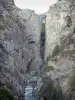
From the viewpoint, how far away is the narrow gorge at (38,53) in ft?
228

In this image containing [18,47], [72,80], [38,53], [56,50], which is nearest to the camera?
[72,80]

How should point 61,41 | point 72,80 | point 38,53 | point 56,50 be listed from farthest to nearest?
point 38,53 < point 61,41 < point 56,50 < point 72,80

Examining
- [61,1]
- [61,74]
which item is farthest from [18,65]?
[61,1]

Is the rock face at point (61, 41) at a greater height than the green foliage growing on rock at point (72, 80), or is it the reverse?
the rock face at point (61, 41)

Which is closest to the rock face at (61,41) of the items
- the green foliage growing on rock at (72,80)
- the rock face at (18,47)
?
the green foliage growing on rock at (72,80)

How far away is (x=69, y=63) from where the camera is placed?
7369 centimetres

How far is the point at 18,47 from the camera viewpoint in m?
87.8

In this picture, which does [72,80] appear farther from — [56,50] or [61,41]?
[61,41]

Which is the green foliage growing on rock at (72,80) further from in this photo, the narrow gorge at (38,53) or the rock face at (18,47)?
the rock face at (18,47)

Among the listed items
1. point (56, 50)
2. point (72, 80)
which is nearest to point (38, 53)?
point (56, 50)

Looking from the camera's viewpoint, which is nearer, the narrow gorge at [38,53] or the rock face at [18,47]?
the narrow gorge at [38,53]

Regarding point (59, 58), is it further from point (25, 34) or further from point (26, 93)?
point (25, 34)

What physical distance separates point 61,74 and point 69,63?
3.71m

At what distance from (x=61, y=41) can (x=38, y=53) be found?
1689 centimetres
